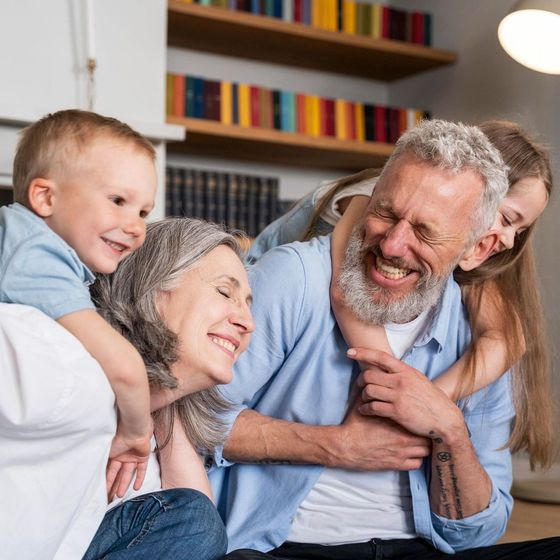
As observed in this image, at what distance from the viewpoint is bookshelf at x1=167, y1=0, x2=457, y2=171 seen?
152 inches

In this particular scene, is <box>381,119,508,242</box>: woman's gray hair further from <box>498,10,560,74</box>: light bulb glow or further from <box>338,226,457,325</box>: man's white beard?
<box>498,10,560,74</box>: light bulb glow

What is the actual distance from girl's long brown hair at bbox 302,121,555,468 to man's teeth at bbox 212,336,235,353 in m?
0.61

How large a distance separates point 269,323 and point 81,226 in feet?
1.78

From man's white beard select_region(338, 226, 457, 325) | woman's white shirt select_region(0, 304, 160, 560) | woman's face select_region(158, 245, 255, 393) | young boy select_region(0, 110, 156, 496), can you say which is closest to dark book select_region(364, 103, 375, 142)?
man's white beard select_region(338, 226, 457, 325)

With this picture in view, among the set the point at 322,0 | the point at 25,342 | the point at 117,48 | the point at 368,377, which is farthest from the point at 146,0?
the point at 25,342

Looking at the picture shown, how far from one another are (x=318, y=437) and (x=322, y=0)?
2998 mm

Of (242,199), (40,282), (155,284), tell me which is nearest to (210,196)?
(242,199)

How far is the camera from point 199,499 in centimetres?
142

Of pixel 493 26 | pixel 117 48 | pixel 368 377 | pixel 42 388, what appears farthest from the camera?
pixel 493 26

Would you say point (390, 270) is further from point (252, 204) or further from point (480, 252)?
point (252, 204)

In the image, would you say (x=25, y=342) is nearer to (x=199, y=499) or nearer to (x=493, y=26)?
(x=199, y=499)

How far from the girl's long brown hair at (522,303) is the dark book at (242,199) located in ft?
7.20

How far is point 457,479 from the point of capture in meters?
1.66

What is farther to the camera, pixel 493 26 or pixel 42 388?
pixel 493 26
